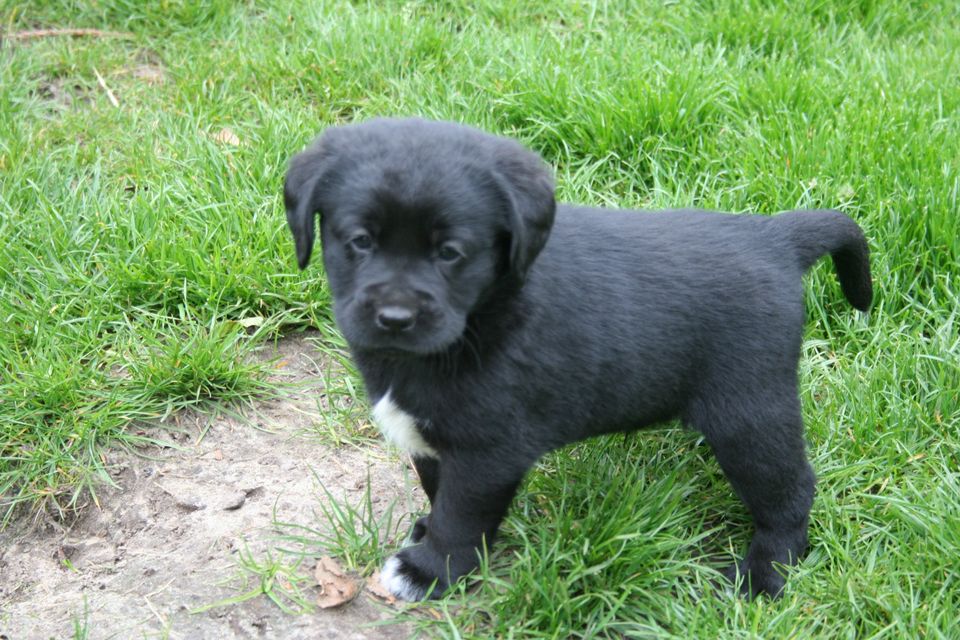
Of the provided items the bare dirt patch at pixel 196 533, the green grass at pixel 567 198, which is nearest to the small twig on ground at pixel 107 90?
the green grass at pixel 567 198

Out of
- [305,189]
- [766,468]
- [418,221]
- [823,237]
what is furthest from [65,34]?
[766,468]

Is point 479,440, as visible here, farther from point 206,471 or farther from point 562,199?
point 562,199

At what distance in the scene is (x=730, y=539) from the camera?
326cm

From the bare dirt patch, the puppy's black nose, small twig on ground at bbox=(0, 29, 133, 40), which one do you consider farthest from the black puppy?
small twig on ground at bbox=(0, 29, 133, 40)

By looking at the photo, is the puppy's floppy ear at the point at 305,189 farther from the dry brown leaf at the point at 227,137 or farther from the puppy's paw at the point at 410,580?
the dry brown leaf at the point at 227,137

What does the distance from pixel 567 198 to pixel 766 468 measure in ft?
5.47

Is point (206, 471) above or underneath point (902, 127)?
underneath

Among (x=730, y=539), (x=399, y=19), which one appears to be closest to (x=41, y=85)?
(x=399, y=19)

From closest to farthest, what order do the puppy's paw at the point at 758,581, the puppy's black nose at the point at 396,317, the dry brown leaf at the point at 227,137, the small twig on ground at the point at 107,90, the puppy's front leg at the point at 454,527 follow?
the puppy's black nose at the point at 396,317
the puppy's front leg at the point at 454,527
the puppy's paw at the point at 758,581
the dry brown leaf at the point at 227,137
the small twig on ground at the point at 107,90

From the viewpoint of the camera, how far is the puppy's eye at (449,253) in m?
2.57

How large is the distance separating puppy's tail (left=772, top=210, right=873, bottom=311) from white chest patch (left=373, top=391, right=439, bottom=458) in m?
1.18

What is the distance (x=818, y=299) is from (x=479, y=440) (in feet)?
5.46

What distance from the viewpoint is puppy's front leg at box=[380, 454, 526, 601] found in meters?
2.82

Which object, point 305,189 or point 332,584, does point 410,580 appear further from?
point 305,189
